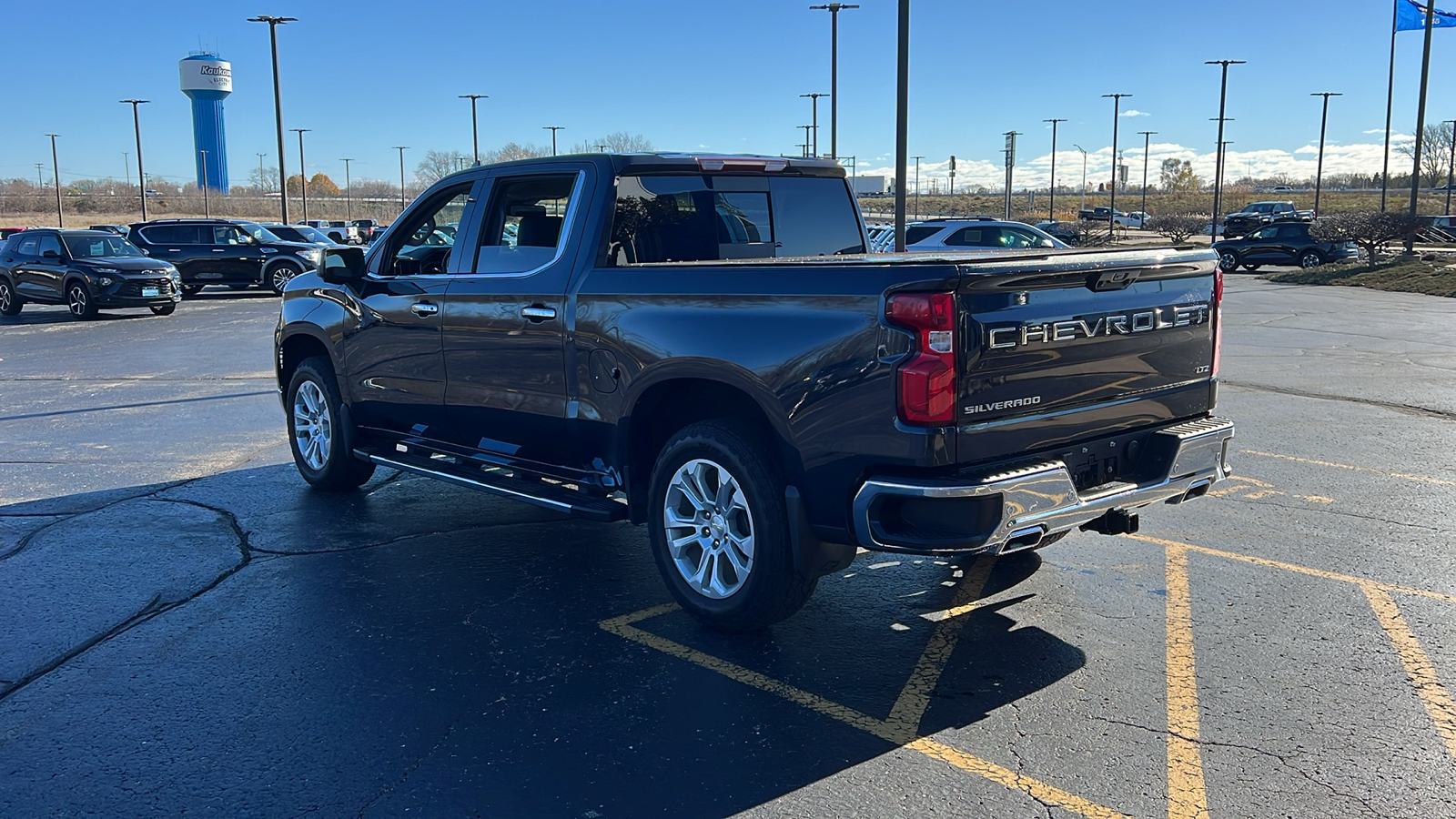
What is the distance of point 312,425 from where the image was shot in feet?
24.3

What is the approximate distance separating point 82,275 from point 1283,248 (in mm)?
32950

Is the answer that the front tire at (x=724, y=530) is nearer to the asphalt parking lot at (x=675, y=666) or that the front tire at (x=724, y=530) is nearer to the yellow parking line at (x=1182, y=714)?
the asphalt parking lot at (x=675, y=666)

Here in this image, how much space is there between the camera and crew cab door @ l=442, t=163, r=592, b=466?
5.43 metres

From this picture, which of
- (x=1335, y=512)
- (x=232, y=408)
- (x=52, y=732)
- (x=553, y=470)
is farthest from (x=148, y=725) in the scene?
(x=232, y=408)

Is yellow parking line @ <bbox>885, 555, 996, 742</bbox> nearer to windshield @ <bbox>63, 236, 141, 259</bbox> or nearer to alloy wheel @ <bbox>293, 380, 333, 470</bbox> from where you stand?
alloy wheel @ <bbox>293, 380, 333, 470</bbox>

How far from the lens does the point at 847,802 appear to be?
11.2ft

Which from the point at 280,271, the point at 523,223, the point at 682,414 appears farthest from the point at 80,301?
the point at 682,414

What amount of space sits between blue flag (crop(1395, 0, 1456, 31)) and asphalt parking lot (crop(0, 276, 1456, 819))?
1244 inches

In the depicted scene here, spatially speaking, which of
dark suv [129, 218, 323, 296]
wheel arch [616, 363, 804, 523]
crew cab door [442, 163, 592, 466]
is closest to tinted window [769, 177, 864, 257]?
crew cab door [442, 163, 592, 466]

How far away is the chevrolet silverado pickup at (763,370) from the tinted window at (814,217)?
1cm

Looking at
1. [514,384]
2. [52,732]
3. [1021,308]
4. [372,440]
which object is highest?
[1021,308]

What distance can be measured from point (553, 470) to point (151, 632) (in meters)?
1.88

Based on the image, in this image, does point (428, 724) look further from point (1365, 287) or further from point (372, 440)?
point (1365, 287)

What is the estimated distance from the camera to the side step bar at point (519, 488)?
205 inches
